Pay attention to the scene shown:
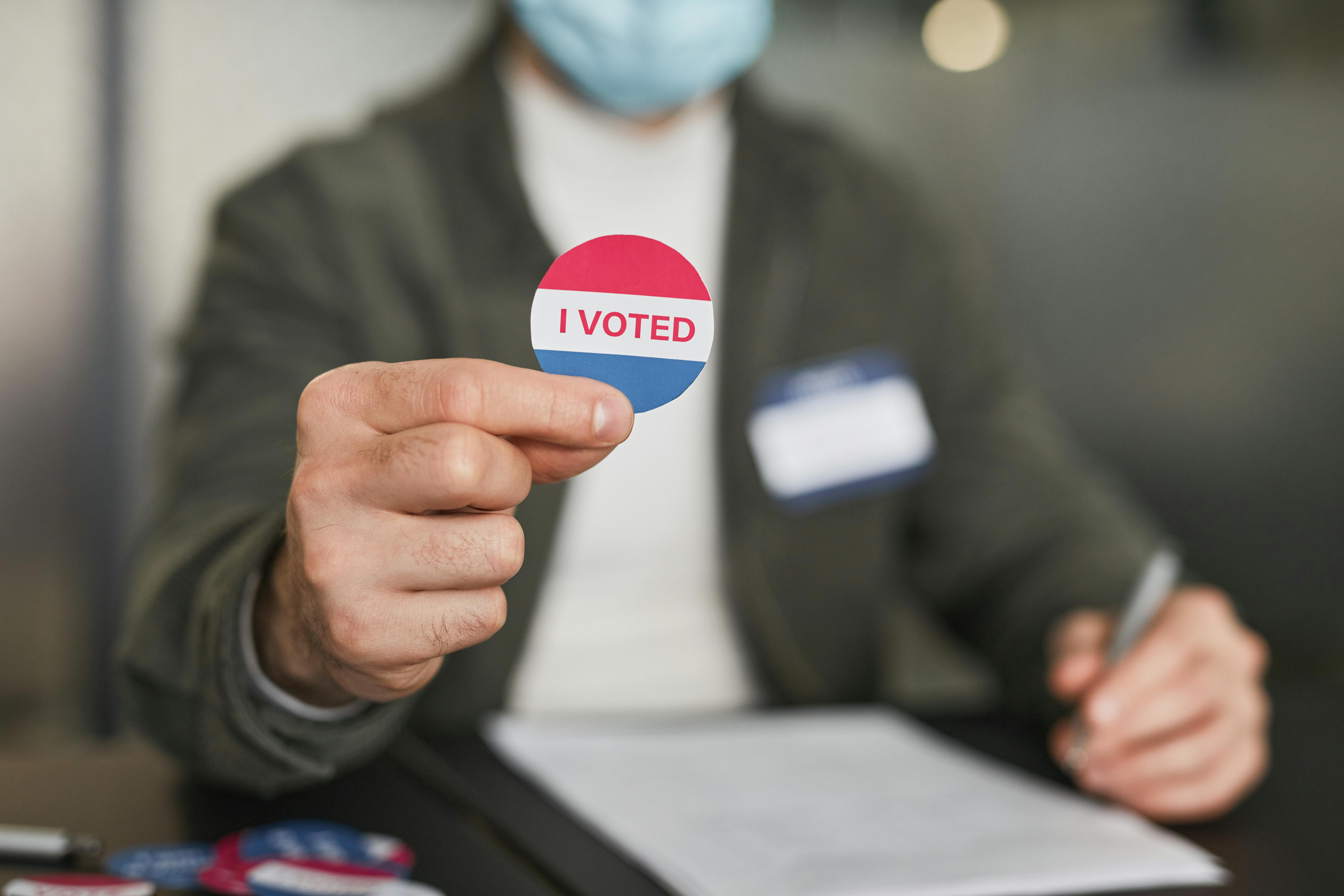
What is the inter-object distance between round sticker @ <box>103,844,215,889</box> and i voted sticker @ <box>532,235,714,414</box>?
32 cm

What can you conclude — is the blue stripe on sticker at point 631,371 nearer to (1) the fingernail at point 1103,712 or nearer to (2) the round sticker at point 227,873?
(2) the round sticker at point 227,873

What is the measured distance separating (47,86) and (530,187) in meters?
1.30

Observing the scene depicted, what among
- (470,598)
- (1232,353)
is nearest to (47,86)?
(470,598)

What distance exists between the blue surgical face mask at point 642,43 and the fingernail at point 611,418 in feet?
0.91

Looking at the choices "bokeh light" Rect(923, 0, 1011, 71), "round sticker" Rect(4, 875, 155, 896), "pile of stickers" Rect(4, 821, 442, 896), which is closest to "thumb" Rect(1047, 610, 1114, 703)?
"pile of stickers" Rect(4, 821, 442, 896)

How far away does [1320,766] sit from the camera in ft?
2.22

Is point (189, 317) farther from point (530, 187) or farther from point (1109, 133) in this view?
point (1109, 133)

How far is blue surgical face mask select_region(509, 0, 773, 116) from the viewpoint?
48 centimetres

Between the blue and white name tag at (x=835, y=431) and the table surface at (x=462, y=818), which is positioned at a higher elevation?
the blue and white name tag at (x=835, y=431)

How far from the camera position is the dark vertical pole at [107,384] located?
1.47 metres

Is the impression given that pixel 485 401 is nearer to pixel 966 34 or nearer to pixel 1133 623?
pixel 1133 623

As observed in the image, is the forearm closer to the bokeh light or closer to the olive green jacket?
the olive green jacket

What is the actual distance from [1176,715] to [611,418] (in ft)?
1.64

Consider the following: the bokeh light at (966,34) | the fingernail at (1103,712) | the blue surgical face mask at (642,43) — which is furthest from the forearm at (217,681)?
the bokeh light at (966,34)
